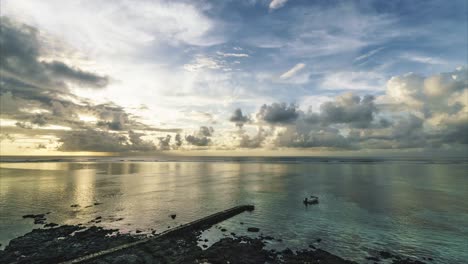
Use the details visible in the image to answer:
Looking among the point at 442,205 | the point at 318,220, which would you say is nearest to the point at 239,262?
the point at 318,220

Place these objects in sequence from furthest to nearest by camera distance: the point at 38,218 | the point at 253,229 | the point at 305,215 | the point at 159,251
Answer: the point at 305,215
the point at 38,218
the point at 253,229
the point at 159,251

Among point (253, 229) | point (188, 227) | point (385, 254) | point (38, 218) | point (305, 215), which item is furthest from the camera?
point (305, 215)

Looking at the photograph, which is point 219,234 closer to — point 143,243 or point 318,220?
point 143,243

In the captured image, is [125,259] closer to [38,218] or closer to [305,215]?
[38,218]

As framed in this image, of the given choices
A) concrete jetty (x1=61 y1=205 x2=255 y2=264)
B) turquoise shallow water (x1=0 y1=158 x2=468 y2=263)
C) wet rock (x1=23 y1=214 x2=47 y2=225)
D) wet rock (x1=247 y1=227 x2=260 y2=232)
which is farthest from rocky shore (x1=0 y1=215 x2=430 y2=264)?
wet rock (x1=23 y1=214 x2=47 y2=225)

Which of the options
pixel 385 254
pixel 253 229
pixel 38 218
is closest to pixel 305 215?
pixel 253 229

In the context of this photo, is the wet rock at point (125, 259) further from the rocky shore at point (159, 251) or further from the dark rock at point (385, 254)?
the dark rock at point (385, 254)

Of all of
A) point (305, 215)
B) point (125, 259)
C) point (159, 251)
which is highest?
point (125, 259)

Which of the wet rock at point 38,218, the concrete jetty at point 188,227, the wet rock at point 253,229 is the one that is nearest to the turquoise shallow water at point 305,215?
the wet rock at point 38,218

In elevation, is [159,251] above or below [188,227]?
below
